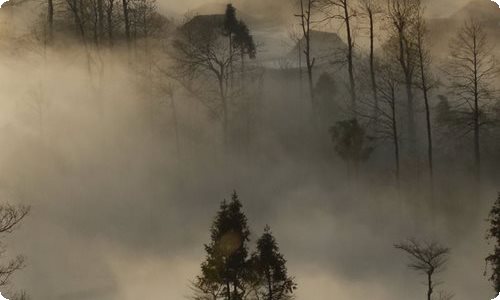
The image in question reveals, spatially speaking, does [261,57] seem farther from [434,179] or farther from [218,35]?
[434,179]

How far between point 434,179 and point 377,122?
0.73 meters

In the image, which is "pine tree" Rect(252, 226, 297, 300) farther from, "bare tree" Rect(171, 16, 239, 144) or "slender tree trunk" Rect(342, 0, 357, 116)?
"slender tree trunk" Rect(342, 0, 357, 116)

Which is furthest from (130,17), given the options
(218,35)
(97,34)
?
(218,35)

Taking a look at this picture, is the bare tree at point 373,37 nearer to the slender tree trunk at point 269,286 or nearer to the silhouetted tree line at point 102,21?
the slender tree trunk at point 269,286

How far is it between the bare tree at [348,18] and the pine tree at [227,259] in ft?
5.02

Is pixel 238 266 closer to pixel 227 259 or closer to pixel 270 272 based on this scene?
pixel 227 259

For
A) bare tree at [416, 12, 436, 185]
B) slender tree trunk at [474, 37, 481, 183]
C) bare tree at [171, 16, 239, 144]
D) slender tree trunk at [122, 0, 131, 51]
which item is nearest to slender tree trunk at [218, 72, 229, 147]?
bare tree at [171, 16, 239, 144]

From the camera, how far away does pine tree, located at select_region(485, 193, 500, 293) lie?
20.5 ft

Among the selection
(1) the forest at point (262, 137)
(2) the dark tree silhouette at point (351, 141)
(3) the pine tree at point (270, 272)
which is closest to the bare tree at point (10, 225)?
(1) the forest at point (262, 137)

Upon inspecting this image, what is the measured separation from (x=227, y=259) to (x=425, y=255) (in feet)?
5.97

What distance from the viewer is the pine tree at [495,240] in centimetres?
624

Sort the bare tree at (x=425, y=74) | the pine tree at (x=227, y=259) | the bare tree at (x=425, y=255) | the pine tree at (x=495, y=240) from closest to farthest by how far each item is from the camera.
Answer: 1. the pine tree at (x=227, y=259)
2. the pine tree at (x=495, y=240)
3. the bare tree at (x=425, y=255)
4. the bare tree at (x=425, y=74)

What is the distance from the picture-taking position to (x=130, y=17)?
6.58 m

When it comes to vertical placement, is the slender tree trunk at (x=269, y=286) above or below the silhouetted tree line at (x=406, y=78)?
below
